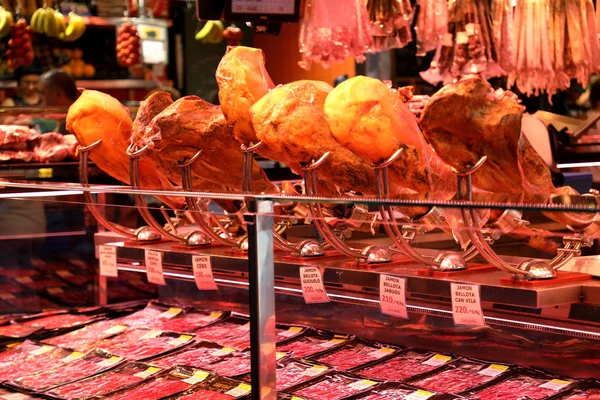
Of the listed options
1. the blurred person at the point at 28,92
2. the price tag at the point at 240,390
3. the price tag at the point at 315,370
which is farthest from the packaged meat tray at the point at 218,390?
the blurred person at the point at 28,92

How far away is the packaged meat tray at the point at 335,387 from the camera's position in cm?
203

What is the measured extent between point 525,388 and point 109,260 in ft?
4.42

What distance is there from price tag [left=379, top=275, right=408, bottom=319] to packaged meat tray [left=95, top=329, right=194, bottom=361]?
84 centimetres

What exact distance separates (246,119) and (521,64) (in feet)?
12.4

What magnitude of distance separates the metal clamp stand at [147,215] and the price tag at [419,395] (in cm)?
85

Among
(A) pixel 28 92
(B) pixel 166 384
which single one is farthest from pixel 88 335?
(A) pixel 28 92

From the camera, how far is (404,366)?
218 centimetres

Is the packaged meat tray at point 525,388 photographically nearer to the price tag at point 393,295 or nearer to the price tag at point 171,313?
the price tag at point 393,295

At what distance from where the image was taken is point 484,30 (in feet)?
18.5

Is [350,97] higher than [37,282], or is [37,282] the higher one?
Result: [350,97]

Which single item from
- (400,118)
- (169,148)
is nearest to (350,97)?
(400,118)

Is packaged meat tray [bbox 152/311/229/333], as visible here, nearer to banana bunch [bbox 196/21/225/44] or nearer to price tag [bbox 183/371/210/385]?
price tag [bbox 183/371/210/385]

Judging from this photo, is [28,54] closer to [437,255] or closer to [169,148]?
[169,148]

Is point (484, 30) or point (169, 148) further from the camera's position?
point (484, 30)
